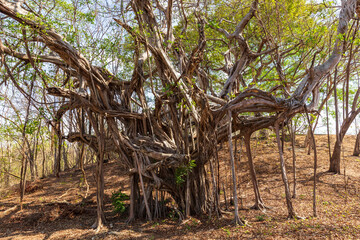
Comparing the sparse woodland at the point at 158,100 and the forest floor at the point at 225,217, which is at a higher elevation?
the sparse woodland at the point at 158,100

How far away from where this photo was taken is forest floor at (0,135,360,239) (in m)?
3.82

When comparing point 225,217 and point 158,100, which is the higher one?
point 158,100

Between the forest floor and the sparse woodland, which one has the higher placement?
the sparse woodland

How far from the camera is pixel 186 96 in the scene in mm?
4301

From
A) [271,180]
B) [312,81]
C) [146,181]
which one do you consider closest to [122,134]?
[146,181]

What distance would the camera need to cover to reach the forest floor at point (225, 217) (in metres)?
3.82

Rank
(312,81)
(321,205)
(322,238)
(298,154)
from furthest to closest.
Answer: (298,154) < (321,205) < (312,81) < (322,238)

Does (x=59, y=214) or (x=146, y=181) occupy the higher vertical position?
(x=146, y=181)

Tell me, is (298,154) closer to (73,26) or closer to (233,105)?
(233,105)

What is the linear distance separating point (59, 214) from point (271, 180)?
21.5 ft

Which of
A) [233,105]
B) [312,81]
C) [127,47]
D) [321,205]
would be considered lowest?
[321,205]

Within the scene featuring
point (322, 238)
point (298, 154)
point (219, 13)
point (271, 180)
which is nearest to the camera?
point (322, 238)

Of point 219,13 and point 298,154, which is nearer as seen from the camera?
point 219,13

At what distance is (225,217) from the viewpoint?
15.0 ft
